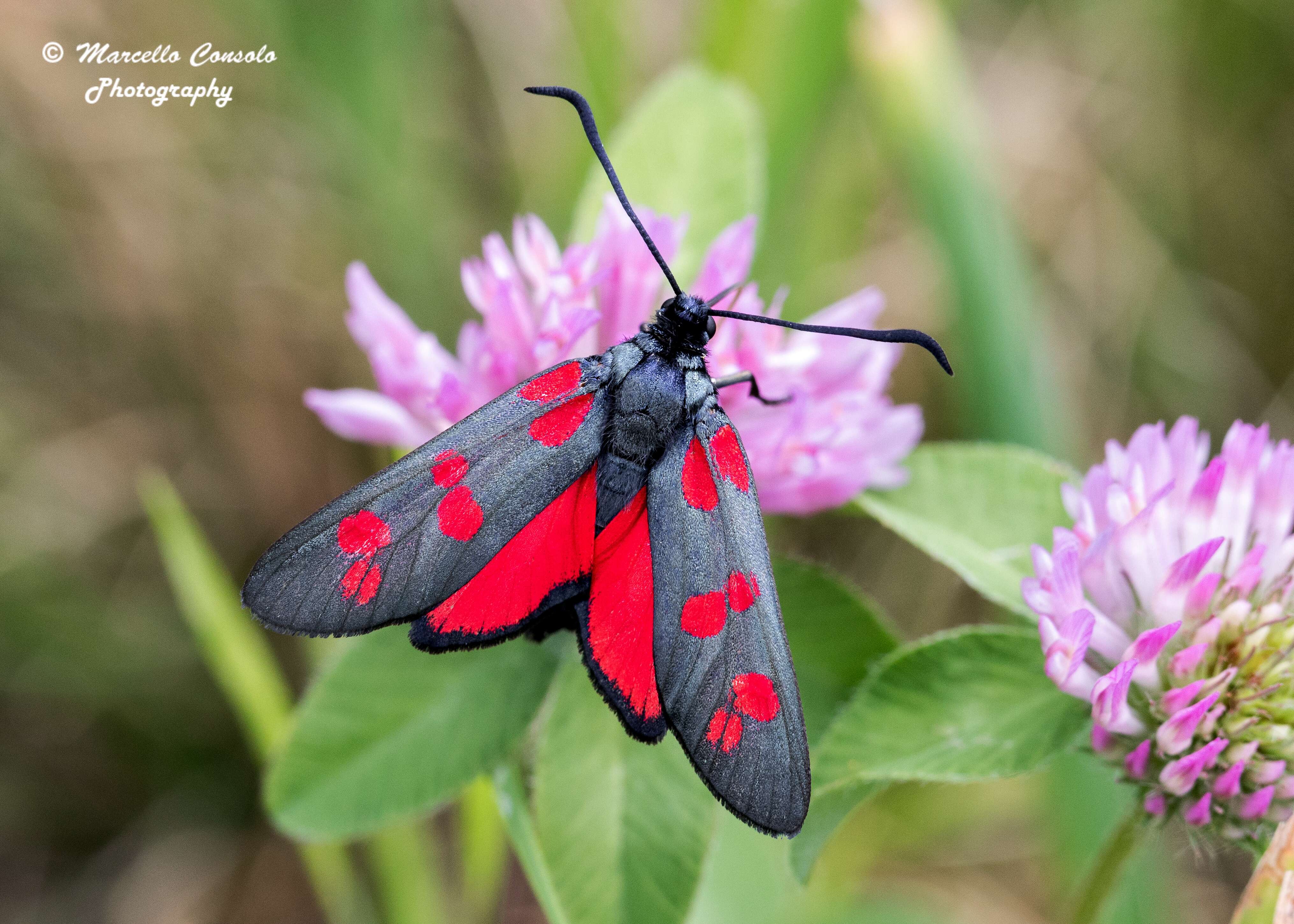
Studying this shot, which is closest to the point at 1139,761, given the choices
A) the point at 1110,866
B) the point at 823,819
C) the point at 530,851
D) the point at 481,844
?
the point at 1110,866

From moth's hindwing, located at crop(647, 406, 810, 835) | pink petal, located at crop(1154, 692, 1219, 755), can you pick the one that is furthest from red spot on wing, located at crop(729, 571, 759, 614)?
pink petal, located at crop(1154, 692, 1219, 755)

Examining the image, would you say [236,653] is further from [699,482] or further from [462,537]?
[699,482]

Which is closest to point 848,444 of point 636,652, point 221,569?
point 636,652

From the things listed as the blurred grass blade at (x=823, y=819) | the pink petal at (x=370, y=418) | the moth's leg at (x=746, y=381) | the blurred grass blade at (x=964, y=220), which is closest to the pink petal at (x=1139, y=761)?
the blurred grass blade at (x=823, y=819)

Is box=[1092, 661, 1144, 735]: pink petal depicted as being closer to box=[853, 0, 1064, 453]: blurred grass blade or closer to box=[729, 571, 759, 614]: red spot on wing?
box=[729, 571, 759, 614]: red spot on wing

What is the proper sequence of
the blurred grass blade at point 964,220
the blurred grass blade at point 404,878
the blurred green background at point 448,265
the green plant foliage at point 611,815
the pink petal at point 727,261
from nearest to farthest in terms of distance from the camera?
the green plant foliage at point 611,815 < the pink petal at point 727,261 < the blurred grass blade at point 964,220 < the blurred grass blade at point 404,878 < the blurred green background at point 448,265

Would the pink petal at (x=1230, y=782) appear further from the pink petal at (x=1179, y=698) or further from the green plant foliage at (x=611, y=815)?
the green plant foliage at (x=611, y=815)

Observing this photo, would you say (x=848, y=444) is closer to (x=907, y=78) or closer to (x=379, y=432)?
(x=379, y=432)
